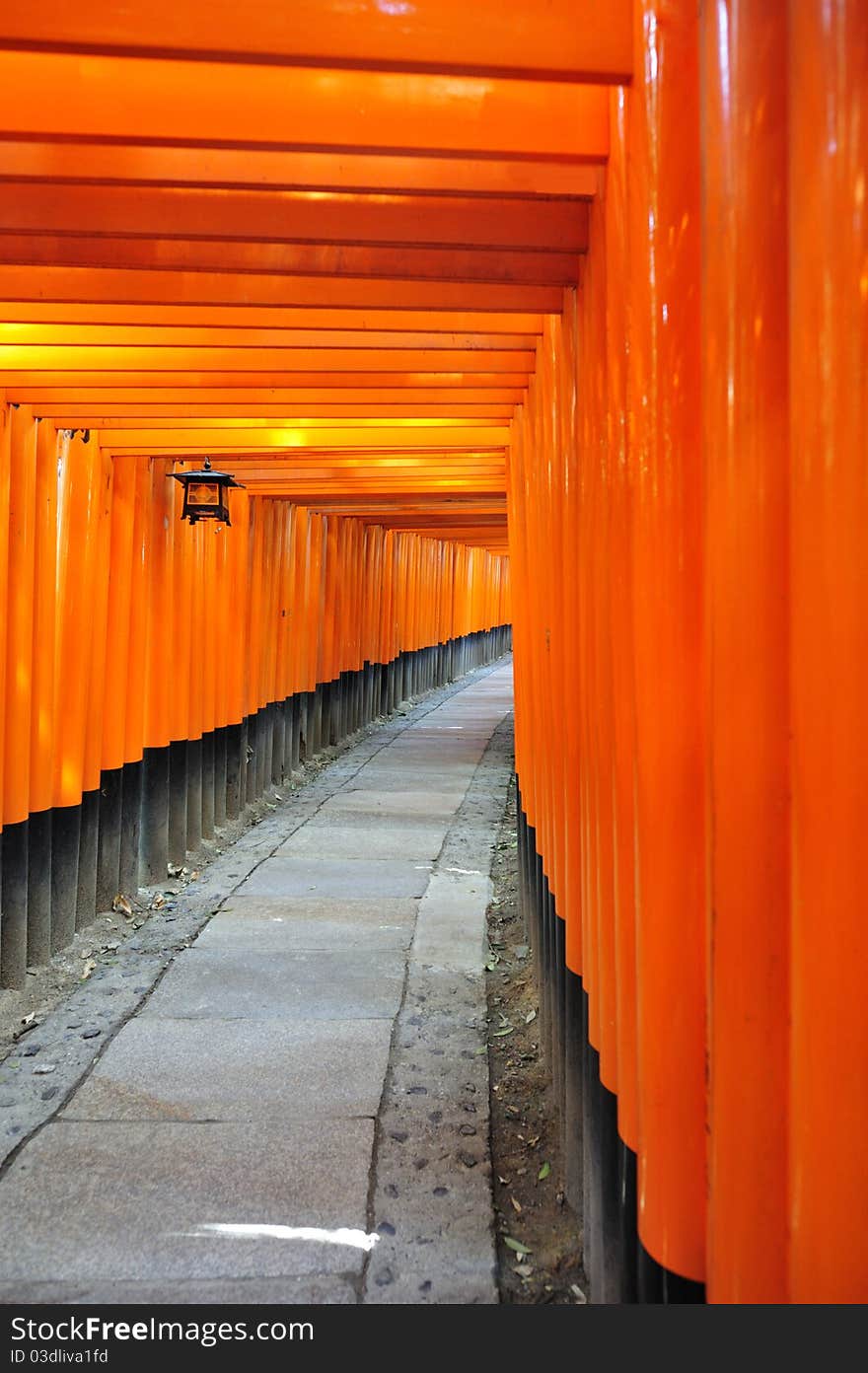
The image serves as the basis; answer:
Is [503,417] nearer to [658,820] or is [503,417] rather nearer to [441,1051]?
[441,1051]

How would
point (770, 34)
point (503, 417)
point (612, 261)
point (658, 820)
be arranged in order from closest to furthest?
point (770, 34), point (658, 820), point (612, 261), point (503, 417)

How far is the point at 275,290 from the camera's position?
3416 millimetres

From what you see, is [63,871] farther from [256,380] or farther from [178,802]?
[256,380]

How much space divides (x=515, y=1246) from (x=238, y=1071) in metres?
1.57

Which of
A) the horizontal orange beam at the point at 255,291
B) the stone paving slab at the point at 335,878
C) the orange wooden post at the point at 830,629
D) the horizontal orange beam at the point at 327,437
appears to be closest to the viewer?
the orange wooden post at the point at 830,629

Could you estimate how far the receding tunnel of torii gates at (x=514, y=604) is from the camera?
1.43 meters

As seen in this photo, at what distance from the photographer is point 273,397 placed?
5047 mm

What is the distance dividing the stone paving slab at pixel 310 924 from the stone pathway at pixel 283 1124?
20mm

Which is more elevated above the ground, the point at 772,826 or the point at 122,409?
the point at 122,409

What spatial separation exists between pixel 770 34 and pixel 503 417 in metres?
4.14

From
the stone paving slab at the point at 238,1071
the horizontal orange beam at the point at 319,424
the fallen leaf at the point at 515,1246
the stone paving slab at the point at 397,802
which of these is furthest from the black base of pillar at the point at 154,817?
the fallen leaf at the point at 515,1246

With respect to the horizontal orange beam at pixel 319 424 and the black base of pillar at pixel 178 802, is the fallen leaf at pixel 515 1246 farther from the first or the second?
the black base of pillar at pixel 178 802

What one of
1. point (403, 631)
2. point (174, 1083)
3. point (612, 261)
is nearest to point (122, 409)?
point (174, 1083)

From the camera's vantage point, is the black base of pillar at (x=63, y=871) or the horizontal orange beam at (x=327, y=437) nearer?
the black base of pillar at (x=63, y=871)
